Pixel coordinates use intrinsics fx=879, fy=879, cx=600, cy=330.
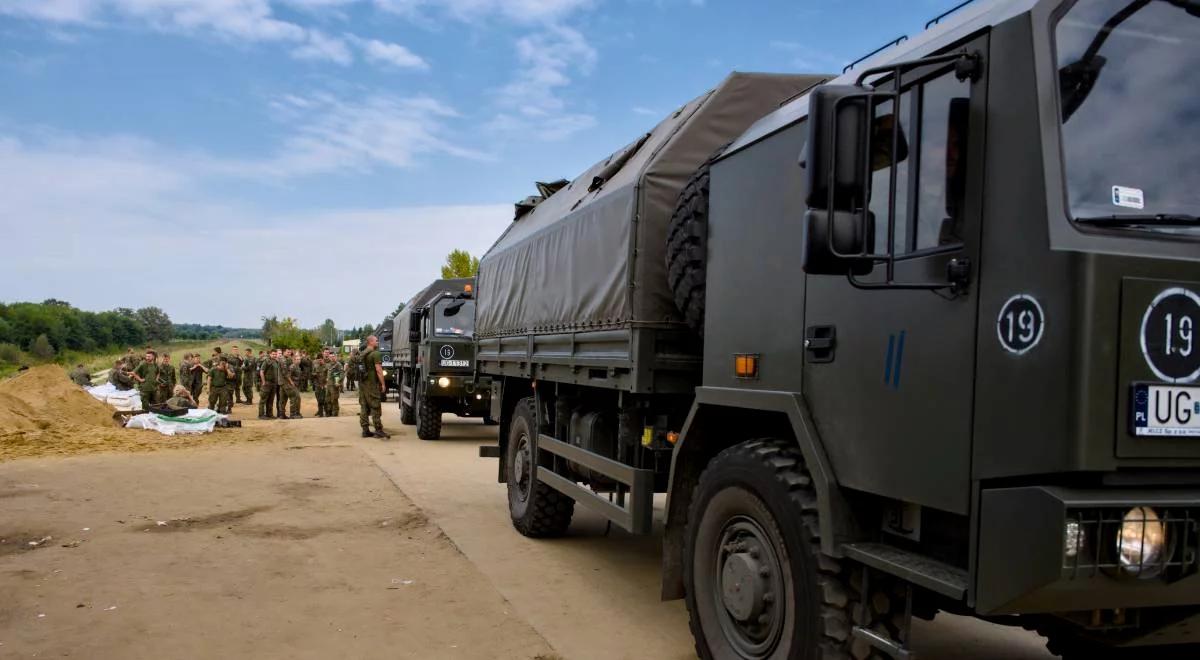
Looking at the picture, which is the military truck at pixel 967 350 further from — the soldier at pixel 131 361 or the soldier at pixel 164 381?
the soldier at pixel 131 361

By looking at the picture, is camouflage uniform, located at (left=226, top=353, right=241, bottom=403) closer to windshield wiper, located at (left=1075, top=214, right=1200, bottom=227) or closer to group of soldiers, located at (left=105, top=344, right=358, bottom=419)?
group of soldiers, located at (left=105, top=344, right=358, bottom=419)

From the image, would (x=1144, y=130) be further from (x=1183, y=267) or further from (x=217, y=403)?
(x=217, y=403)

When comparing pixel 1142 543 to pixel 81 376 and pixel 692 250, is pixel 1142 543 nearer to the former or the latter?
pixel 692 250

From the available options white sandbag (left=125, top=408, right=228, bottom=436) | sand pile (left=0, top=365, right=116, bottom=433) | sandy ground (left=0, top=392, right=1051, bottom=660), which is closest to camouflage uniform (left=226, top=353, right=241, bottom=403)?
sand pile (left=0, top=365, right=116, bottom=433)

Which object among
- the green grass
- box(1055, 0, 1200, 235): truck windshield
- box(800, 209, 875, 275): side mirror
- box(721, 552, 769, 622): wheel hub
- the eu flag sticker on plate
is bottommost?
the green grass

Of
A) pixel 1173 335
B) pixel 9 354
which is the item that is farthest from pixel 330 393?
pixel 9 354

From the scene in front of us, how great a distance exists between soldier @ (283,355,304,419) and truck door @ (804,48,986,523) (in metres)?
21.4

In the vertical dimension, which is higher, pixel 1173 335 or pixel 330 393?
pixel 1173 335

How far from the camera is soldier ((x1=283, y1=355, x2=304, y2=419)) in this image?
22.7m

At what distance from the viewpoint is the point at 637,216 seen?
207 inches

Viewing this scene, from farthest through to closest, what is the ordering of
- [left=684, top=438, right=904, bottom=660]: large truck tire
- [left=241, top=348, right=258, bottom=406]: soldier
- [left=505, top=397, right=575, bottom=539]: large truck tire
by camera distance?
[left=241, top=348, right=258, bottom=406]: soldier → [left=505, top=397, right=575, bottom=539]: large truck tire → [left=684, top=438, right=904, bottom=660]: large truck tire

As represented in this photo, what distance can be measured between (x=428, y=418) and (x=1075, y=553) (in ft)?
47.6

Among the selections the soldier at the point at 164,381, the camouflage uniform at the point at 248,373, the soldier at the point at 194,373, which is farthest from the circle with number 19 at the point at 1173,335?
the camouflage uniform at the point at 248,373

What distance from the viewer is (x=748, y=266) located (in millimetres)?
4023
